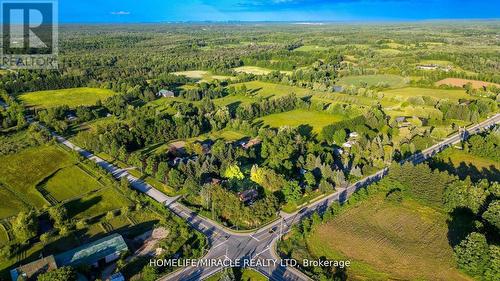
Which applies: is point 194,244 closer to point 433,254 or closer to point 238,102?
point 433,254

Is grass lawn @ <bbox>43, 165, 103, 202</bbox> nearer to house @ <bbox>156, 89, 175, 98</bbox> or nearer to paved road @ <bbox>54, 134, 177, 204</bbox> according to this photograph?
paved road @ <bbox>54, 134, 177, 204</bbox>

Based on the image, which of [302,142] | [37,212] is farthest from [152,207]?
[302,142]

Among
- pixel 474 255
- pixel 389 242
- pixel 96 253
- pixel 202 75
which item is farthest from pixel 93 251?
pixel 202 75

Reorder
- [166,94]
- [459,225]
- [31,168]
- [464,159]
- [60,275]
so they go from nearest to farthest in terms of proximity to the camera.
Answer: [60,275], [459,225], [31,168], [464,159], [166,94]

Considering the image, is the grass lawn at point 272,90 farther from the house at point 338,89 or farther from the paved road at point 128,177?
the paved road at point 128,177

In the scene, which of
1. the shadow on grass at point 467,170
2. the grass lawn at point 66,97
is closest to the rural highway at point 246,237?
the shadow on grass at point 467,170

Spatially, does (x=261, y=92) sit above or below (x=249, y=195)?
above

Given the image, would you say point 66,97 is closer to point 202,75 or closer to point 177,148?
point 202,75
